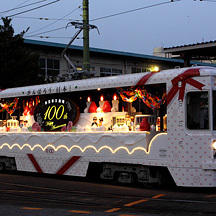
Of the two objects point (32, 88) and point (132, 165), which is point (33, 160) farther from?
point (132, 165)

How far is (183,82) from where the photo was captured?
40.2 feet

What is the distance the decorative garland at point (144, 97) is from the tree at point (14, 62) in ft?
36.1

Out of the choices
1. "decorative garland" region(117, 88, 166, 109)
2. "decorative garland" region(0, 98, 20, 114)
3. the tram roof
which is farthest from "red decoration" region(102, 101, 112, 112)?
"decorative garland" region(0, 98, 20, 114)

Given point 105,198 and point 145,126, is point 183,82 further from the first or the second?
point 105,198

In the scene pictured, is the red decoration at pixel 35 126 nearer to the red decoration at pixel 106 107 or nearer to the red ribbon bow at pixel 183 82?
the red decoration at pixel 106 107

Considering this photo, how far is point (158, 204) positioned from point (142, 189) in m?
2.68

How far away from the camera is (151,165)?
12742mm

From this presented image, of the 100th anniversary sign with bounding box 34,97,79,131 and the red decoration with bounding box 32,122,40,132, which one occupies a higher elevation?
the 100th anniversary sign with bounding box 34,97,79,131

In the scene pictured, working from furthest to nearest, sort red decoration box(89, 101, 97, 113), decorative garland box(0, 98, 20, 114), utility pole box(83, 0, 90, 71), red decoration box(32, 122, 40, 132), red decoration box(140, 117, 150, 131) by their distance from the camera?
1. utility pole box(83, 0, 90, 71)
2. decorative garland box(0, 98, 20, 114)
3. red decoration box(32, 122, 40, 132)
4. red decoration box(89, 101, 97, 113)
5. red decoration box(140, 117, 150, 131)

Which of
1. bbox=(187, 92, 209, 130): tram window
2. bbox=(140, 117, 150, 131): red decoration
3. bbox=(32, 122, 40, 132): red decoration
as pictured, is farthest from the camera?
bbox=(32, 122, 40, 132): red decoration

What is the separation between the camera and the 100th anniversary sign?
15.8 m

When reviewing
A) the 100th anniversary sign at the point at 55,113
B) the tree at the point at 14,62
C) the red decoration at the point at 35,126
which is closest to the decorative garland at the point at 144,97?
the 100th anniversary sign at the point at 55,113

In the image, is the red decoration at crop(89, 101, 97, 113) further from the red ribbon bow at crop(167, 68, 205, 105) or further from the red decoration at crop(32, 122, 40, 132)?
the red ribbon bow at crop(167, 68, 205, 105)

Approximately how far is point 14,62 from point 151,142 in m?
13.5
